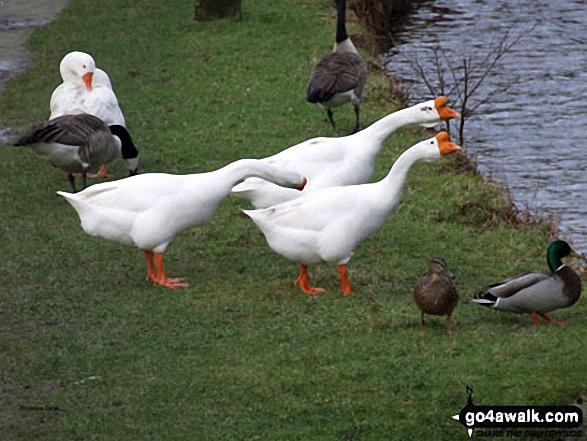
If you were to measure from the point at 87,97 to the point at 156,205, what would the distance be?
366cm

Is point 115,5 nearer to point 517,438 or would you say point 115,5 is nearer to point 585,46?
point 585,46

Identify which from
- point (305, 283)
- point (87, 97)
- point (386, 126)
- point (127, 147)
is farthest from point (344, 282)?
point (87, 97)

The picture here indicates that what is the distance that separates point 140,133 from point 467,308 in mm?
5996

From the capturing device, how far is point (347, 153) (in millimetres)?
9195

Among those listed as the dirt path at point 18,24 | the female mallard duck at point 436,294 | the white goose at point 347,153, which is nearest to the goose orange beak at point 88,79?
the white goose at point 347,153

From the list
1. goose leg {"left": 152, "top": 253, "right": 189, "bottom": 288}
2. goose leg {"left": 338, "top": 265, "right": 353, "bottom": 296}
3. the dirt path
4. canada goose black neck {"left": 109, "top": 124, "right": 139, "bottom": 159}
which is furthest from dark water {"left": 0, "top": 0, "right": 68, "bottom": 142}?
goose leg {"left": 338, "top": 265, "right": 353, "bottom": 296}

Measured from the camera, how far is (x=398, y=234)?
978 cm

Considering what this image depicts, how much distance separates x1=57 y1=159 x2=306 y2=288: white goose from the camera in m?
8.24

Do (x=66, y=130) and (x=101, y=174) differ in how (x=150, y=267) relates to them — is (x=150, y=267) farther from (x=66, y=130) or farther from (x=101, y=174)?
(x=101, y=174)

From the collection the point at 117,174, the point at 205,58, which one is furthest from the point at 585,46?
the point at 117,174

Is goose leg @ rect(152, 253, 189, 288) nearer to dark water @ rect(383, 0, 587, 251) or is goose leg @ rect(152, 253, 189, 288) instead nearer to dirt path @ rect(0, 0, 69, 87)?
dark water @ rect(383, 0, 587, 251)

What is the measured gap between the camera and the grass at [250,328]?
6.28m

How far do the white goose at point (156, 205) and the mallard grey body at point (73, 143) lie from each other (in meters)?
1.94

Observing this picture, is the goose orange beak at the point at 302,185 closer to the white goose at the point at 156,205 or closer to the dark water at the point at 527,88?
the white goose at the point at 156,205
